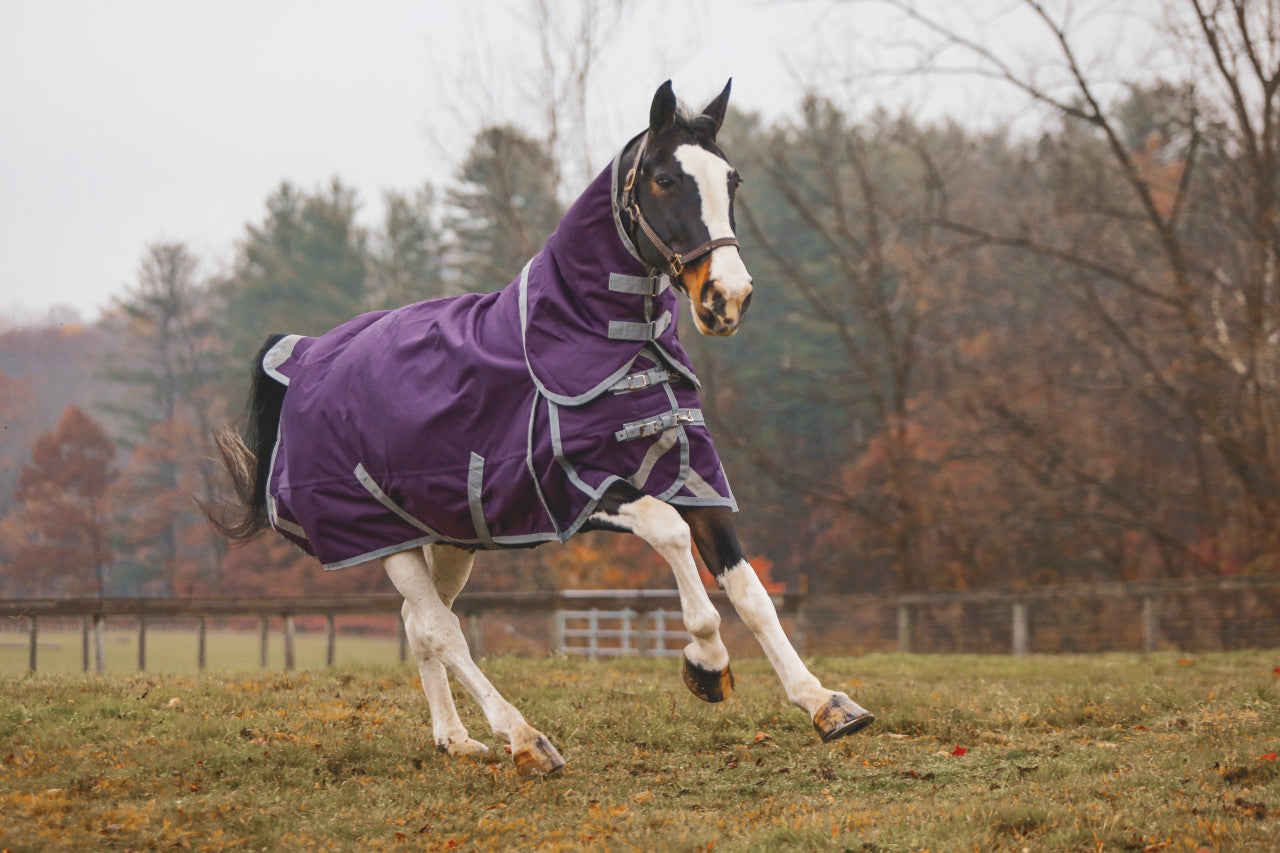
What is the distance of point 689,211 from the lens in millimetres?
4559

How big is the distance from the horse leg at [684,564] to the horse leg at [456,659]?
763 mm

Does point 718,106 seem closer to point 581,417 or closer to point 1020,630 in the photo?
point 581,417

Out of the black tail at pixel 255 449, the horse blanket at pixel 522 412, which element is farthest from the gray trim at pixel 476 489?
the black tail at pixel 255 449

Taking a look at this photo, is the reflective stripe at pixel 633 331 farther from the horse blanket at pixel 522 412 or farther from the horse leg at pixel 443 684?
the horse leg at pixel 443 684

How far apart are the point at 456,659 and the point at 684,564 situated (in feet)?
4.79

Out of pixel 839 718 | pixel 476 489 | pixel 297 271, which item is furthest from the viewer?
pixel 297 271

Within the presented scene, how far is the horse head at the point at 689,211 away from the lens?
4.40 m

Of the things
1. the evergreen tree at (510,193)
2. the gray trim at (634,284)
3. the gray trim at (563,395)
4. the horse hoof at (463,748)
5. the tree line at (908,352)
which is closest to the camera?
the gray trim at (563,395)

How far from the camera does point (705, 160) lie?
15.2 feet

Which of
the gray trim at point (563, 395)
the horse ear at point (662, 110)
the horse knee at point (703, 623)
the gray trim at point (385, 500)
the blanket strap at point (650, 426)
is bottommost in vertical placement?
the horse knee at point (703, 623)

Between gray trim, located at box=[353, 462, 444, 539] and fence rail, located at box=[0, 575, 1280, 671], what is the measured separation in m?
5.67

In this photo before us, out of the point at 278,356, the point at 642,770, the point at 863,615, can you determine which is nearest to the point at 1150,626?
the point at 863,615

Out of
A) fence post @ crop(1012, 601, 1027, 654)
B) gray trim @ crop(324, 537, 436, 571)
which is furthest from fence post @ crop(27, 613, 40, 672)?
fence post @ crop(1012, 601, 1027, 654)

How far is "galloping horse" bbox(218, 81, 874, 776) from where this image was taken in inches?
181
